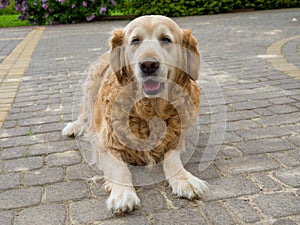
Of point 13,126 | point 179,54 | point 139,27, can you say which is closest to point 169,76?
point 179,54

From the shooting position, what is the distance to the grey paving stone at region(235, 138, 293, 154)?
337 cm

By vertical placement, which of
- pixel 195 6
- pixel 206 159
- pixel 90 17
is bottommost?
pixel 90 17

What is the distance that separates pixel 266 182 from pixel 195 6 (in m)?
17.5

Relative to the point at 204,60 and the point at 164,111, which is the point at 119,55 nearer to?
the point at 164,111

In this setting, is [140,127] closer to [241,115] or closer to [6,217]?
[6,217]

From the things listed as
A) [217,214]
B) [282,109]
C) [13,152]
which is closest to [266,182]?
[217,214]

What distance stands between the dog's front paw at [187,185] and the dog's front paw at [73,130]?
4.97 ft

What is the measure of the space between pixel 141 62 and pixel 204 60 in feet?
16.8

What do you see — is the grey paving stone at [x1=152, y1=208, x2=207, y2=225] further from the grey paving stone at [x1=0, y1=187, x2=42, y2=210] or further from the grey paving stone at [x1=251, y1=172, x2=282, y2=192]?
the grey paving stone at [x1=0, y1=187, x2=42, y2=210]

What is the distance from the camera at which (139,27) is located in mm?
3100

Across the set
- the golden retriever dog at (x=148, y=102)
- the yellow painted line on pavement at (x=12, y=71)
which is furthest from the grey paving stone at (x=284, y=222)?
the yellow painted line on pavement at (x=12, y=71)

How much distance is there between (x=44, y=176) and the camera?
10.2 feet

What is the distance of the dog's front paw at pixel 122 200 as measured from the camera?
97.3 inches

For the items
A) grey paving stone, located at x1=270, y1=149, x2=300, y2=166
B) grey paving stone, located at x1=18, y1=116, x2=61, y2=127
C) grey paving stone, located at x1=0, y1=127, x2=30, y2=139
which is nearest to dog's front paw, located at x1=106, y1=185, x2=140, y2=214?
grey paving stone, located at x1=270, y1=149, x2=300, y2=166
